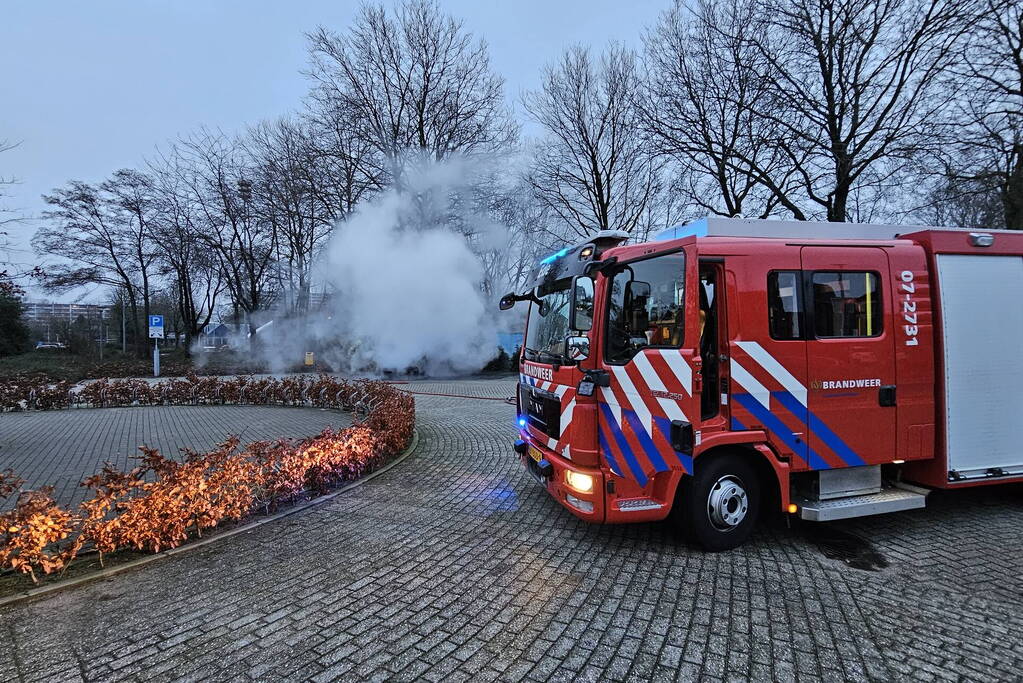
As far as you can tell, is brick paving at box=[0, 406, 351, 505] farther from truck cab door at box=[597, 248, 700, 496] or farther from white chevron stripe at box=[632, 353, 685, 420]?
white chevron stripe at box=[632, 353, 685, 420]

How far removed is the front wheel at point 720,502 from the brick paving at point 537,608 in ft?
0.58

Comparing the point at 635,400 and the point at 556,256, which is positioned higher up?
the point at 556,256

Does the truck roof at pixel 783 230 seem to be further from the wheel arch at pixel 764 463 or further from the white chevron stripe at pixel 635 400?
the wheel arch at pixel 764 463

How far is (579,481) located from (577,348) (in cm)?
110

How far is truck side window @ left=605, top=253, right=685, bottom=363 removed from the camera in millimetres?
4027

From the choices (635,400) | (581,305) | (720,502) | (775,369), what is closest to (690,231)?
(581,305)

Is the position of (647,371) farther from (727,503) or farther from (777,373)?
(727,503)

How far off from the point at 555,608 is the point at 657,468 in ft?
4.41

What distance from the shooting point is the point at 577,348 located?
162 inches

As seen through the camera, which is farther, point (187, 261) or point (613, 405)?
point (187, 261)

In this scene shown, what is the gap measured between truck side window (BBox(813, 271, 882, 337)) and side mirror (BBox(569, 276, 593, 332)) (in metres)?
1.93

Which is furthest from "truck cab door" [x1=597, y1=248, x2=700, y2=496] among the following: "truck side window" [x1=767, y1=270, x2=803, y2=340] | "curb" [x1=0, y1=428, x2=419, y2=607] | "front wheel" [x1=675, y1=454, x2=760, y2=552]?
"curb" [x1=0, y1=428, x2=419, y2=607]

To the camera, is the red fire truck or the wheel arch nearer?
the red fire truck

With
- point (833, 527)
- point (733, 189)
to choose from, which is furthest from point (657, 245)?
point (733, 189)
